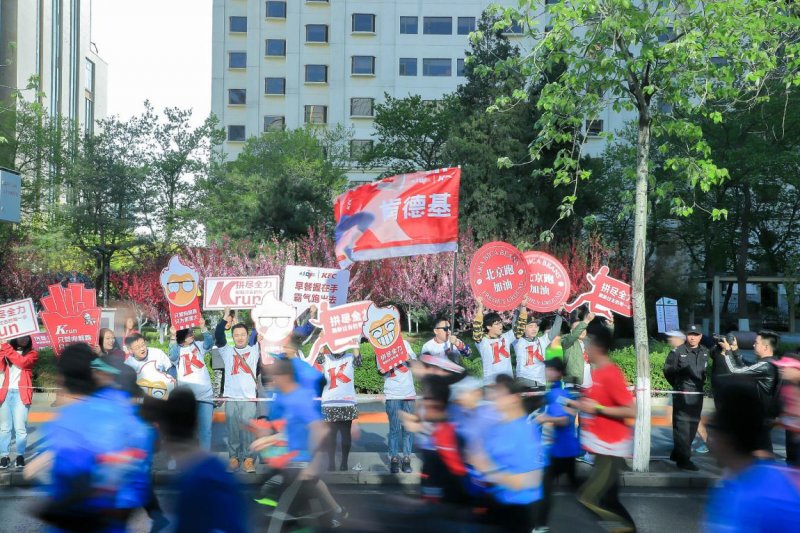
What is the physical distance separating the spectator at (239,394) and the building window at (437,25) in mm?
54209

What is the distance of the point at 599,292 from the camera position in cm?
1144

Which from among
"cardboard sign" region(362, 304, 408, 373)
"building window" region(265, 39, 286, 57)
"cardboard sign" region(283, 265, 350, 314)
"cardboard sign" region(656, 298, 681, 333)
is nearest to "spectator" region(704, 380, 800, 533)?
"cardboard sign" region(362, 304, 408, 373)

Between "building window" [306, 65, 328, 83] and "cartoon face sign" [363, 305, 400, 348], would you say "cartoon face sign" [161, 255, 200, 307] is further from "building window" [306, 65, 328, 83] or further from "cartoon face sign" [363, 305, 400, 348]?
"building window" [306, 65, 328, 83]

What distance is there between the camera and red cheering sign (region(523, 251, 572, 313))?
1198 centimetres

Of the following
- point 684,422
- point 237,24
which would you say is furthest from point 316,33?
point 684,422

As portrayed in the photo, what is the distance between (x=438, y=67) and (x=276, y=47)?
1267cm

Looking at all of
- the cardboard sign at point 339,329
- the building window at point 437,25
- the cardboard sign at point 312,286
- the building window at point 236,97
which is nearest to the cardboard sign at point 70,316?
the cardboard sign at point 312,286

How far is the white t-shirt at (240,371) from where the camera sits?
10227 mm

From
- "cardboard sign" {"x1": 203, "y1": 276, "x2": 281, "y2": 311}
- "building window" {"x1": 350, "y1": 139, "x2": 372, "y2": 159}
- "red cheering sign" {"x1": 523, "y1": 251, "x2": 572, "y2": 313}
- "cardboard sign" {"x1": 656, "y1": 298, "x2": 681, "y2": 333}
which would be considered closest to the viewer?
"red cheering sign" {"x1": 523, "y1": 251, "x2": 572, "y2": 313}

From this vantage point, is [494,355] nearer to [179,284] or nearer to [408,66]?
[179,284]

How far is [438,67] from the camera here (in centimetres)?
6103

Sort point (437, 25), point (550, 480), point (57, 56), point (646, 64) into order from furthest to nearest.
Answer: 1. point (57, 56)
2. point (437, 25)
3. point (646, 64)
4. point (550, 480)

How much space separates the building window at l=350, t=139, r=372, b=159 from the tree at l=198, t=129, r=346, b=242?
7917 millimetres

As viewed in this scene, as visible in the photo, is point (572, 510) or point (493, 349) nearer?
point (572, 510)
